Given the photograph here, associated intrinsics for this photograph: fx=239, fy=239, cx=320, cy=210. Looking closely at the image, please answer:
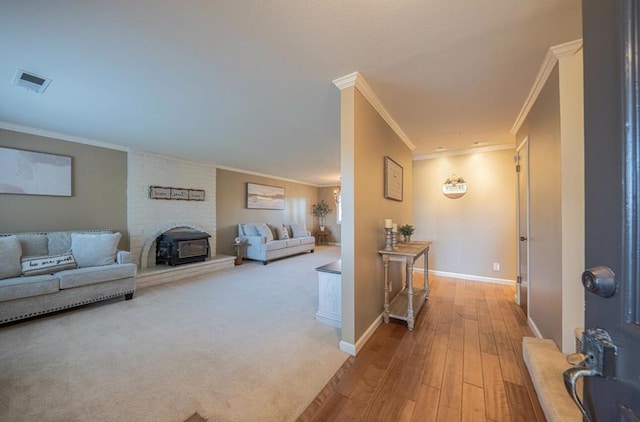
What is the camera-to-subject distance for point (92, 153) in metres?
3.81

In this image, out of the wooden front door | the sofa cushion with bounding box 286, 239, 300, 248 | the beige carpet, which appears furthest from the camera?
the sofa cushion with bounding box 286, 239, 300, 248

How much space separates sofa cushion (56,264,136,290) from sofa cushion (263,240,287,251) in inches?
106

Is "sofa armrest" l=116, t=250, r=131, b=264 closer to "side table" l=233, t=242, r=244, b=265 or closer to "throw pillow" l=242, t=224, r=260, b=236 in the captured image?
"side table" l=233, t=242, r=244, b=265

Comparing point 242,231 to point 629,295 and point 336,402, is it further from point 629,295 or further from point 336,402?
point 629,295

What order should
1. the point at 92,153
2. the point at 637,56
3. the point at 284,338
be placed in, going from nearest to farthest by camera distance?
the point at 637,56 < the point at 284,338 < the point at 92,153

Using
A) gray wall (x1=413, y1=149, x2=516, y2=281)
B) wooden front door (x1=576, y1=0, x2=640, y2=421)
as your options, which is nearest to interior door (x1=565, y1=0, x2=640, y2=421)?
wooden front door (x1=576, y1=0, x2=640, y2=421)

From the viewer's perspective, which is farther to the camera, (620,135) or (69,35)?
(69,35)

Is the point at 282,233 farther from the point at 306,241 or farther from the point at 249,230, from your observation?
the point at 249,230

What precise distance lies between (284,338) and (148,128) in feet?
10.5

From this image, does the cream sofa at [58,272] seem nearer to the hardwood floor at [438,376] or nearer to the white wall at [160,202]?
the white wall at [160,202]

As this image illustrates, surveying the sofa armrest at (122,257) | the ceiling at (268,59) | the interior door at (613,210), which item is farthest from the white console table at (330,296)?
the sofa armrest at (122,257)

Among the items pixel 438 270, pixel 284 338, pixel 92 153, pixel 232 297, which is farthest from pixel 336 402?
pixel 92 153

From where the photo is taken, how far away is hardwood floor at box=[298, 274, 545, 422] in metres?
1.44

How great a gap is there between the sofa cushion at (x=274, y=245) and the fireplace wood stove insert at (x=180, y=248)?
134cm
